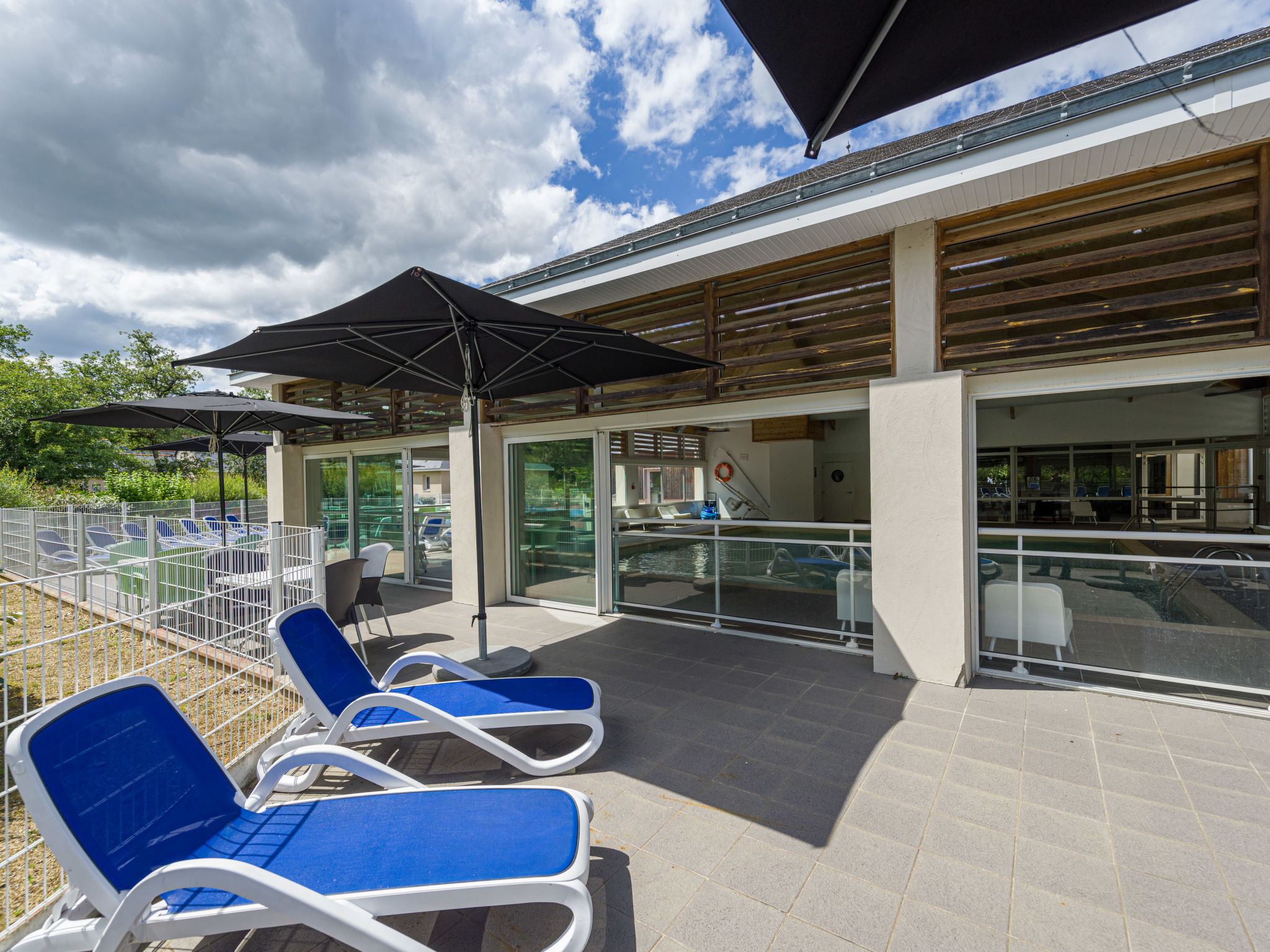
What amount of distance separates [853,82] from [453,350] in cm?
→ 360

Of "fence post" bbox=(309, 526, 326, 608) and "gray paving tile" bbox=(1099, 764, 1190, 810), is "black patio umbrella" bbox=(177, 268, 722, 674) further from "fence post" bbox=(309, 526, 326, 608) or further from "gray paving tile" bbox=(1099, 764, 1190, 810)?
"gray paving tile" bbox=(1099, 764, 1190, 810)

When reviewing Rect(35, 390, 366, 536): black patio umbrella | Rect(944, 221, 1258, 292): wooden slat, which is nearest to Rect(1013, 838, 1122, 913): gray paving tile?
Rect(944, 221, 1258, 292): wooden slat

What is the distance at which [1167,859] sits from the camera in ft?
7.59

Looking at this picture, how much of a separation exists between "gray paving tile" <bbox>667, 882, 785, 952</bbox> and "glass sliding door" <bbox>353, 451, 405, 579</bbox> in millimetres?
7875

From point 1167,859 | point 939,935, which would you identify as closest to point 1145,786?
point 1167,859

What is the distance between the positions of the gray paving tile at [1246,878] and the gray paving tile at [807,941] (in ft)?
5.22

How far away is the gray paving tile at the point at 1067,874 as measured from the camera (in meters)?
2.11

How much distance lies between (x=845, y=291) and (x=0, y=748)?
23.4 ft

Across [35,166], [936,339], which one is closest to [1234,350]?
[936,339]

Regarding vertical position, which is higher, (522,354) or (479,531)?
(522,354)

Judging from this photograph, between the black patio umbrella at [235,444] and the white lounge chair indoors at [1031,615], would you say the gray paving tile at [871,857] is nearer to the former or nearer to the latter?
the white lounge chair indoors at [1031,615]

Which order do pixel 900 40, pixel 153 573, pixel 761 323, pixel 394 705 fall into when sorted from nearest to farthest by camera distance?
1. pixel 900 40
2. pixel 394 705
3. pixel 153 573
4. pixel 761 323

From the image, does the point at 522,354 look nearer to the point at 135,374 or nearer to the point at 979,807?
the point at 979,807

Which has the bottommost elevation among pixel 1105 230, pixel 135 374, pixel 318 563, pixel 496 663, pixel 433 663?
pixel 496 663
